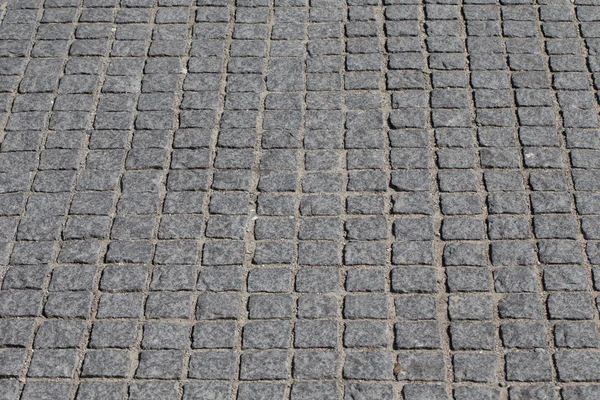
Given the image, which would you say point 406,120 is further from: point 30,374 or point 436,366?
point 30,374

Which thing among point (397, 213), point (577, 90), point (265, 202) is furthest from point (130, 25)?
point (577, 90)

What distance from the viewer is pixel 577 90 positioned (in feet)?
19.1

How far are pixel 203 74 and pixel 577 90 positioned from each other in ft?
7.69

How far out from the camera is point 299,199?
17.3 feet

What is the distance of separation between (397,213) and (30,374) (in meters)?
2.08

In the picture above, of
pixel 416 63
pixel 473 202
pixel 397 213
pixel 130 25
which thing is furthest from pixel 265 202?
pixel 130 25

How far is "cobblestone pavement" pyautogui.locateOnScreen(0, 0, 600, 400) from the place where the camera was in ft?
15.0

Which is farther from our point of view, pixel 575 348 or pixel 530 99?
pixel 530 99

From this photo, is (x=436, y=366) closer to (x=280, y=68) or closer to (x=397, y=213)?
(x=397, y=213)

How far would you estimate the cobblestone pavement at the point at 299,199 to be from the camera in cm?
457

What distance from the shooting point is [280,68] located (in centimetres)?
606

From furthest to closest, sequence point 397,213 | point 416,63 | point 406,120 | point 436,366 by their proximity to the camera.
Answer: point 416,63 → point 406,120 → point 397,213 → point 436,366

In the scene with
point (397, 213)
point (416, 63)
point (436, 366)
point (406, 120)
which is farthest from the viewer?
point (416, 63)

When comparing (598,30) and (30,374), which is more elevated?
(598,30)
